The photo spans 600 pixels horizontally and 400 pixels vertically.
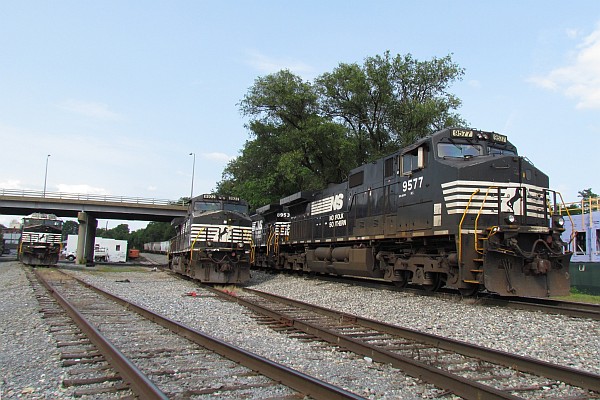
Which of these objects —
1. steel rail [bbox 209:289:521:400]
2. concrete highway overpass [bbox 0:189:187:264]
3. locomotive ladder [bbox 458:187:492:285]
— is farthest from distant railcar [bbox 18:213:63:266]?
locomotive ladder [bbox 458:187:492:285]

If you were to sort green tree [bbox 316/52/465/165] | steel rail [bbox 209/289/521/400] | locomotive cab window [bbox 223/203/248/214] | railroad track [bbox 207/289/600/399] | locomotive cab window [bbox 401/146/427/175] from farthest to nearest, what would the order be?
green tree [bbox 316/52/465/165] → locomotive cab window [bbox 223/203/248/214] → locomotive cab window [bbox 401/146/427/175] → railroad track [bbox 207/289/600/399] → steel rail [bbox 209/289/521/400]

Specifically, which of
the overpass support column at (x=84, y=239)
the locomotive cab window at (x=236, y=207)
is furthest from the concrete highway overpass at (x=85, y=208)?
the locomotive cab window at (x=236, y=207)

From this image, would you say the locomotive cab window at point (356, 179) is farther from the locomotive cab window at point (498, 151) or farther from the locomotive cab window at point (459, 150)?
the locomotive cab window at point (498, 151)

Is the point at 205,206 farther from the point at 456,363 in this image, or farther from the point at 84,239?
the point at 84,239

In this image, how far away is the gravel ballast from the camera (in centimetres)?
463

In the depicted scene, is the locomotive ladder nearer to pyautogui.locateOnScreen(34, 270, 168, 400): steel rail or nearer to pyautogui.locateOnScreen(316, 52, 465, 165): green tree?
pyautogui.locateOnScreen(34, 270, 168, 400): steel rail

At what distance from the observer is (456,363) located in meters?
5.29

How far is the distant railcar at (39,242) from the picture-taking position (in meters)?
30.3

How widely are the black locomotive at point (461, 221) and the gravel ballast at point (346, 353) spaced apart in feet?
2.42

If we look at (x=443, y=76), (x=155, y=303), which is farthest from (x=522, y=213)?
(x=443, y=76)

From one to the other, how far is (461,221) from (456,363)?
4.65 meters

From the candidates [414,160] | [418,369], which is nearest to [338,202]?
[414,160]

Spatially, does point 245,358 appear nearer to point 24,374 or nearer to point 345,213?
point 24,374

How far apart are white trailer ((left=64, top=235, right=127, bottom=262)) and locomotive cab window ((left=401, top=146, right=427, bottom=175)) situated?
45.8 metres
